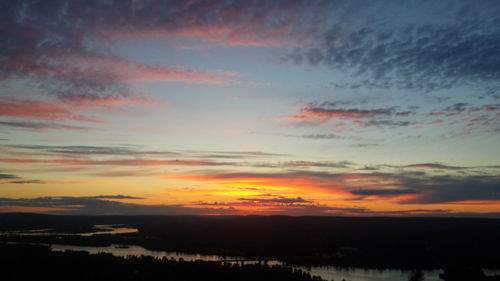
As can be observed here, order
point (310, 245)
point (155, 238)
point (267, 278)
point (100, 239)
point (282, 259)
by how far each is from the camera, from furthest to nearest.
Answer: point (155, 238) < point (100, 239) < point (310, 245) < point (282, 259) < point (267, 278)

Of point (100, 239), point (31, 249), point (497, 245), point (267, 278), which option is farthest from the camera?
point (100, 239)

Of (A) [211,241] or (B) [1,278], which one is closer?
(B) [1,278]

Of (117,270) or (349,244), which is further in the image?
(349,244)

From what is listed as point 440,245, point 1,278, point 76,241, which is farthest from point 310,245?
point 1,278

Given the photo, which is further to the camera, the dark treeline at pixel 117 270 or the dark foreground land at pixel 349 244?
the dark foreground land at pixel 349 244

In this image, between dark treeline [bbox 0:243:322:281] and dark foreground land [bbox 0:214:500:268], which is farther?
dark foreground land [bbox 0:214:500:268]

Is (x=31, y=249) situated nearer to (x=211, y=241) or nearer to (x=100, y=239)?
(x=100, y=239)

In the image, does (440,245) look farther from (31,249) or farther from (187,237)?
(31,249)
